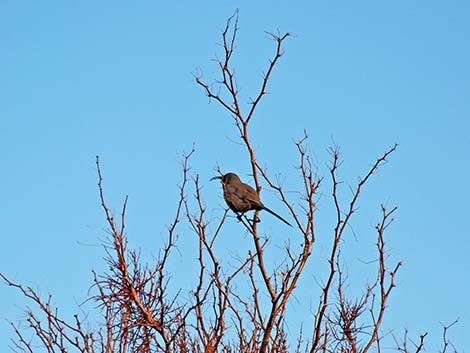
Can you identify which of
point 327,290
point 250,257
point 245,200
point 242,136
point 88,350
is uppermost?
point 245,200

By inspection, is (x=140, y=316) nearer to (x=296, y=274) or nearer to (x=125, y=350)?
(x=125, y=350)

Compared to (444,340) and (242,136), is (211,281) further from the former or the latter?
(444,340)

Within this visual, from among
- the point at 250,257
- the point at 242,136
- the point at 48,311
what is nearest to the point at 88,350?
the point at 48,311

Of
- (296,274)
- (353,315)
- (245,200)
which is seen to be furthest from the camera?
(245,200)

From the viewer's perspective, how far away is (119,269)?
5504mm

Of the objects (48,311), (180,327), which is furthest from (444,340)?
(48,311)

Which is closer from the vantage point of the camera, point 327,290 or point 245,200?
point 327,290

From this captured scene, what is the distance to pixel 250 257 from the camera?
19.8ft

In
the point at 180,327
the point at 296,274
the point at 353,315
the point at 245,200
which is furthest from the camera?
the point at 245,200

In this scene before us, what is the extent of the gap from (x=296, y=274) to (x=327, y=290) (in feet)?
0.89

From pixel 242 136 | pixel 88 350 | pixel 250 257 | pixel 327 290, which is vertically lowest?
pixel 88 350

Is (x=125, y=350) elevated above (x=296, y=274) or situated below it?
below

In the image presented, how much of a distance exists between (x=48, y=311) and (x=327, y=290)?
184 cm

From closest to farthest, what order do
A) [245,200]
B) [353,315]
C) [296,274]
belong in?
[296,274], [353,315], [245,200]
